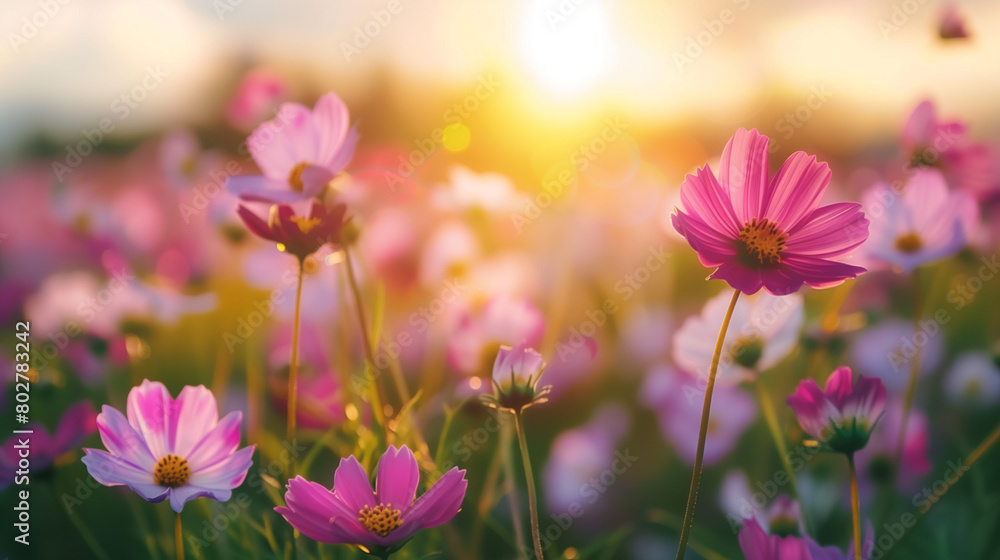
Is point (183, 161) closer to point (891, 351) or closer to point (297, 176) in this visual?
point (297, 176)

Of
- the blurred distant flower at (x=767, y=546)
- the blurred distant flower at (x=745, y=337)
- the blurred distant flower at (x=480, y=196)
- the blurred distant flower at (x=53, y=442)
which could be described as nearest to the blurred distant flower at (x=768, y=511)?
the blurred distant flower at (x=767, y=546)

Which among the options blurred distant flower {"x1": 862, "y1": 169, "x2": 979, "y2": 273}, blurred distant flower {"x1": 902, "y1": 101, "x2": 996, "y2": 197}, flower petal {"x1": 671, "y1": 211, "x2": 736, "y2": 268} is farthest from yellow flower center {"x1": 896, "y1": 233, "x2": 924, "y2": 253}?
flower petal {"x1": 671, "y1": 211, "x2": 736, "y2": 268}

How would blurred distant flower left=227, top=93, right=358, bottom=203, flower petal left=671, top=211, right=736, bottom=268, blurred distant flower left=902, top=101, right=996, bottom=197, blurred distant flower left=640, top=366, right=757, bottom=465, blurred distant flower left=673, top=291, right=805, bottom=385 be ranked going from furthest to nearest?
1. blurred distant flower left=640, top=366, right=757, bottom=465
2. blurred distant flower left=902, top=101, right=996, bottom=197
3. blurred distant flower left=673, top=291, right=805, bottom=385
4. blurred distant flower left=227, top=93, right=358, bottom=203
5. flower petal left=671, top=211, right=736, bottom=268

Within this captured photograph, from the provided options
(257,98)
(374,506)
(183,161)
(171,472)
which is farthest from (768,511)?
(183,161)

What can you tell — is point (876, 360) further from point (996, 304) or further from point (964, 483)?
point (996, 304)

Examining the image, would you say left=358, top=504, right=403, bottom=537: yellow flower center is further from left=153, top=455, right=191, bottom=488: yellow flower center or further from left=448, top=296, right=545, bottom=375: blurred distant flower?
left=448, top=296, right=545, bottom=375: blurred distant flower
